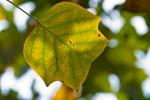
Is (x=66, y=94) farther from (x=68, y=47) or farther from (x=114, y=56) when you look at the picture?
(x=68, y=47)

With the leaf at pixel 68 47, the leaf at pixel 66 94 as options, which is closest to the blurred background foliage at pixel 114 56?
the leaf at pixel 66 94

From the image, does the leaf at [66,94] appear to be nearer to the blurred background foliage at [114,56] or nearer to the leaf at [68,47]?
the blurred background foliage at [114,56]

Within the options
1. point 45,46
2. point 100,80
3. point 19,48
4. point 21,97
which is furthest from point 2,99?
point 45,46

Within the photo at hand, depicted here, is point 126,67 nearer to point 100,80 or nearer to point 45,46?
point 100,80

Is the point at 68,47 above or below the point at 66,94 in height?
above

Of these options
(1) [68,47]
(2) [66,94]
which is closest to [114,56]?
(2) [66,94]

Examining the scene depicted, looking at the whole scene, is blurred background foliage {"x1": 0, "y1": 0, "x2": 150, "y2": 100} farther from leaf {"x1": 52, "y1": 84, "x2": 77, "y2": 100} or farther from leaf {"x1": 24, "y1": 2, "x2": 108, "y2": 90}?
leaf {"x1": 24, "y1": 2, "x2": 108, "y2": 90}

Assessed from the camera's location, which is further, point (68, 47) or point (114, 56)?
point (114, 56)

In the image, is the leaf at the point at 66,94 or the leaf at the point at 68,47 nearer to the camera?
the leaf at the point at 68,47

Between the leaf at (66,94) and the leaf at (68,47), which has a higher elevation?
the leaf at (68,47)
